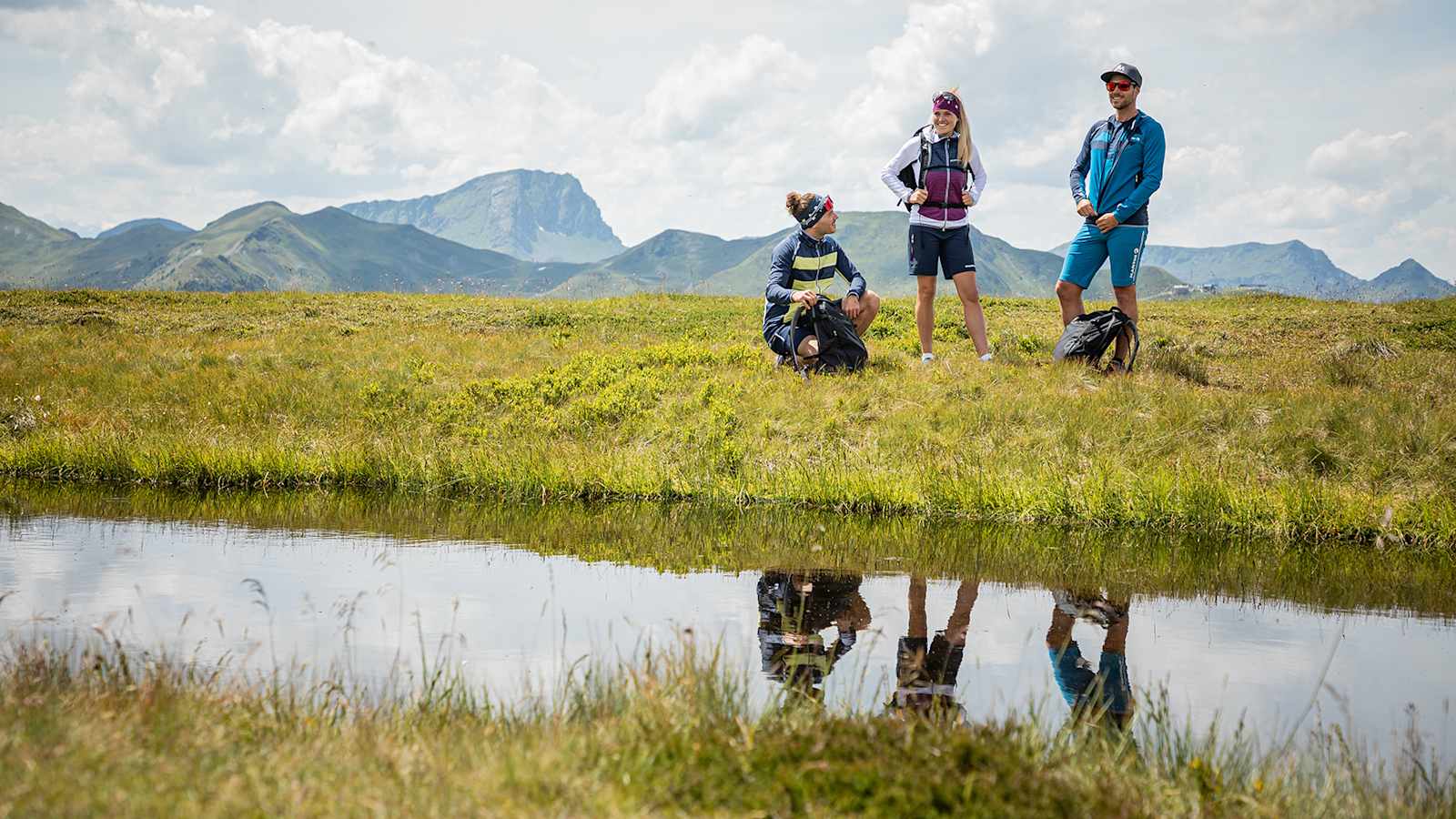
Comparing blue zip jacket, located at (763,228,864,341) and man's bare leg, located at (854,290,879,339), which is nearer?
blue zip jacket, located at (763,228,864,341)

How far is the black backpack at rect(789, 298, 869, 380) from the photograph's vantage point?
1408cm

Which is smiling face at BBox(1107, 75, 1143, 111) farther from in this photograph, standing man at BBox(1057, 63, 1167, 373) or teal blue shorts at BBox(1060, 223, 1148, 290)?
teal blue shorts at BBox(1060, 223, 1148, 290)

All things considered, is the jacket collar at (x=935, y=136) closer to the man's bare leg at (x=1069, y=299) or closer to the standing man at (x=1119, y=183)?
the standing man at (x=1119, y=183)

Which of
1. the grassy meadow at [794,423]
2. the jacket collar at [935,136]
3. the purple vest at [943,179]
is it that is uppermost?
the jacket collar at [935,136]

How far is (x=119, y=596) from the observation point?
6.87 metres

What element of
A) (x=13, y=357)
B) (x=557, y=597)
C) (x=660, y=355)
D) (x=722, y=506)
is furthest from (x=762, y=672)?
(x=13, y=357)

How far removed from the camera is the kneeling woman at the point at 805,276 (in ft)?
45.2

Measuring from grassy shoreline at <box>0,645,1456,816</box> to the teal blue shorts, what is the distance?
9234mm

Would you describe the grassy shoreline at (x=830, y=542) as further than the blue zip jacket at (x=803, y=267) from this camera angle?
No

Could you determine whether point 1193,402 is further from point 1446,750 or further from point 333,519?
point 333,519

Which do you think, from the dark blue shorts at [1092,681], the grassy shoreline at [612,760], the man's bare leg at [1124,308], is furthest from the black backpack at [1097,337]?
the grassy shoreline at [612,760]

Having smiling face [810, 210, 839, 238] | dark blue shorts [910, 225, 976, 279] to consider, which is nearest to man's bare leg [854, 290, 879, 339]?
dark blue shorts [910, 225, 976, 279]

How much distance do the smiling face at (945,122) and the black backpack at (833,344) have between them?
251cm

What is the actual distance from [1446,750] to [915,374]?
9.35 meters
